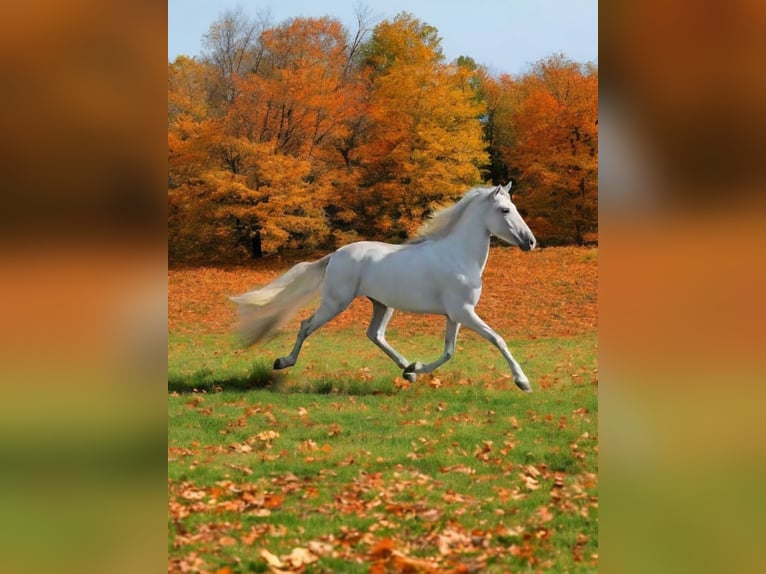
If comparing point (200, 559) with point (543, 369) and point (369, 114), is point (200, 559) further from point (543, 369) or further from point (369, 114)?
point (369, 114)

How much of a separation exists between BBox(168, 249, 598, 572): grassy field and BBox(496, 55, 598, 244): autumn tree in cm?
638

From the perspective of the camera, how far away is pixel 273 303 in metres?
6.74

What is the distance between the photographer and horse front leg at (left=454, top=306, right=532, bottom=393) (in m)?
6.13

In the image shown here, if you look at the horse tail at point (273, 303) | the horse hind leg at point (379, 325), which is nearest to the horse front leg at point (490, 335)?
the horse hind leg at point (379, 325)

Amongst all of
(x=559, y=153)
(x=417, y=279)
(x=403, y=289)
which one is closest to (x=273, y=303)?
(x=403, y=289)

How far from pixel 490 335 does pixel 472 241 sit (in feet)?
2.83

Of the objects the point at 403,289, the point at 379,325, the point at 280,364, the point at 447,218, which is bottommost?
the point at 280,364

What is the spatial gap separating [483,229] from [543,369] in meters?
2.60

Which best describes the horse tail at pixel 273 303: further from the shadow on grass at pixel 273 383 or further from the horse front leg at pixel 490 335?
the horse front leg at pixel 490 335
